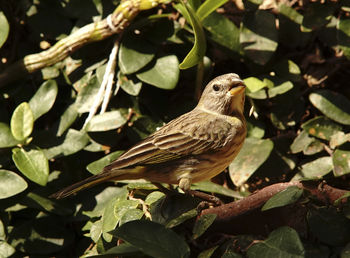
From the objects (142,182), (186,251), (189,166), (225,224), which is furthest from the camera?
(142,182)

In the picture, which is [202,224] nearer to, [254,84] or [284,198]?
[284,198]

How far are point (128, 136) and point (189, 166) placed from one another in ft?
2.10

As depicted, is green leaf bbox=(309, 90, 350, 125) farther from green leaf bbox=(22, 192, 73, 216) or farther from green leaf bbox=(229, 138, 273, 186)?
green leaf bbox=(22, 192, 73, 216)

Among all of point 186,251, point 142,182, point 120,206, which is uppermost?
point 186,251

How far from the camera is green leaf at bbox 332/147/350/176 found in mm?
3682

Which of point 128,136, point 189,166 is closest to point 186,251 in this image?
point 189,166

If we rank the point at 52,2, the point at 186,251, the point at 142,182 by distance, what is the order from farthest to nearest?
1. the point at 52,2
2. the point at 142,182
3. the point at 186,251

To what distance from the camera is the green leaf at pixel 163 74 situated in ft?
12.8

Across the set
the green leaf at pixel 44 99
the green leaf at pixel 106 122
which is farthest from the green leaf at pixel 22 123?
the green leaf at pixel 106 122

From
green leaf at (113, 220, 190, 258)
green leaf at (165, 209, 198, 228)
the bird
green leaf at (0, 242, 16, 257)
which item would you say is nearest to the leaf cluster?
green leaf at (0, 242, 16, 257)

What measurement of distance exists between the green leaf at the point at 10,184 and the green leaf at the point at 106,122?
526mm

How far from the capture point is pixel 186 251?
2578 mm

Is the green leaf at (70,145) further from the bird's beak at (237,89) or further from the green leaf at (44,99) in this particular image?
the bird's beak at (237,89)

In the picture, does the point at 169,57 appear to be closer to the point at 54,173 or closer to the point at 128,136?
the point at 128,136
